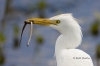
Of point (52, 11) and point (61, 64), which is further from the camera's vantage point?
point (52, 11)

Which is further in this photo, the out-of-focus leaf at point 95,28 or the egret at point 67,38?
the out-of-focus leaf at point 95,28

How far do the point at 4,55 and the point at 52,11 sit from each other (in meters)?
1.01

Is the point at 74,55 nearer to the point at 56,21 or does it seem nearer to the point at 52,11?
the point at 56,21

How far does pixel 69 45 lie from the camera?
157cm

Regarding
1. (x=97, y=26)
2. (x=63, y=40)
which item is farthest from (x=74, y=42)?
(x=97, y=26)

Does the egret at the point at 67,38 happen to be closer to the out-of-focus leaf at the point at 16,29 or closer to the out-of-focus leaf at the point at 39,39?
the out-of-focus leaf at the point at 39,39

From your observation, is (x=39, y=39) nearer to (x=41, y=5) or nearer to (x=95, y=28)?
(x=41, y=5)

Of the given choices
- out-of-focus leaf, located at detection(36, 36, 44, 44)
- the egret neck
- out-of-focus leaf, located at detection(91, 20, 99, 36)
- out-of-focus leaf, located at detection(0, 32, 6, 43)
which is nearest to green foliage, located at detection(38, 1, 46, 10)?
out-of-focus leaf, located at detection(36, 36, 44, 44)

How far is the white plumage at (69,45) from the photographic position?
57.2 inches

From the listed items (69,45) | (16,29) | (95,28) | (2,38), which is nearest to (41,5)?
(16,29)

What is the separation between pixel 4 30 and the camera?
5.42 metres

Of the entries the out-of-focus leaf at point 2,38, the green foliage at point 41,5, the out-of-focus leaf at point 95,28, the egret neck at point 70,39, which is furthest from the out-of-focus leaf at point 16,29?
the egret neck at point 70,39

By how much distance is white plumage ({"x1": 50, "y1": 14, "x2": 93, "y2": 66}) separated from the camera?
1.45 metres

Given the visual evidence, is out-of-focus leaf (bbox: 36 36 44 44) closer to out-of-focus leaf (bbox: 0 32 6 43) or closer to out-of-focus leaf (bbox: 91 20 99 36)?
out-of-focus leaf (bbox: 0 32 6 43)
